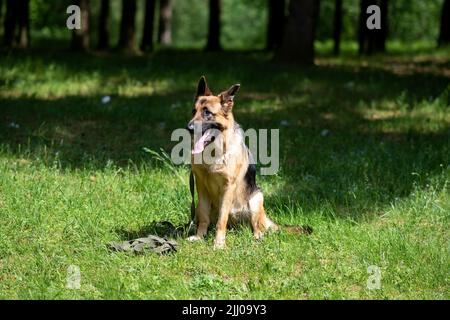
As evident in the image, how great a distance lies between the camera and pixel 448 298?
690 centimetres

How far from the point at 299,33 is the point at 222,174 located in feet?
39.0

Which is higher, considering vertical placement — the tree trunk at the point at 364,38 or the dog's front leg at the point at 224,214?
the tree trunk at the point at 364,38

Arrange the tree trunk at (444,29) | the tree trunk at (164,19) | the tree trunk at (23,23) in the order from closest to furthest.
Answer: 1. the tree trunk at (23,23)
2. the tree trunk at (444,29)
3. the tree trunk at (164,19)

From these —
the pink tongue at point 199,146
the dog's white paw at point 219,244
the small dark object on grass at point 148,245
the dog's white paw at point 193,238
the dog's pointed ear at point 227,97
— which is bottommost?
the dog's white paw at point 193,238

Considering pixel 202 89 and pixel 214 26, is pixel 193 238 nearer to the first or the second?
pixel 202 89

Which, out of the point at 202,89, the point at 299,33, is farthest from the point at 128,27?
the point at 202,89

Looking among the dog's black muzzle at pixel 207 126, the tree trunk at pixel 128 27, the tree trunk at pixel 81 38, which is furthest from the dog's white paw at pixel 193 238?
the tree trunk at pixel 128 27

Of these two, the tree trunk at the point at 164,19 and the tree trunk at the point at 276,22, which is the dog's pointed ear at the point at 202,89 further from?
the tree trunk at the point at 164,19

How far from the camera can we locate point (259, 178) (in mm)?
10906

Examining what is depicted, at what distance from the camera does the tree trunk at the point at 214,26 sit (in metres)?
27.3

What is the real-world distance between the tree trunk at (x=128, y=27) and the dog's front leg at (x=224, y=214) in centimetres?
1695

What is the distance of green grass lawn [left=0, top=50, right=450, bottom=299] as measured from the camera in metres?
7.24
